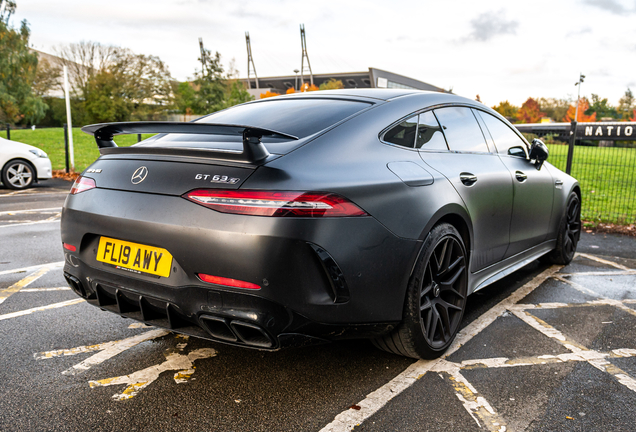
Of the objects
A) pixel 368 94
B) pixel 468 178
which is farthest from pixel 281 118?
pixel 468 178

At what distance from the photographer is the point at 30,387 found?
2494mm

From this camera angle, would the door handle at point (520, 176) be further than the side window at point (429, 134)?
Yes

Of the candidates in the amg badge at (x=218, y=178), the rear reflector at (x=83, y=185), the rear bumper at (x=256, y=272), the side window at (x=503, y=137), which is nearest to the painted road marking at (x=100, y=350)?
the rear bumper at (x=256, y=272)

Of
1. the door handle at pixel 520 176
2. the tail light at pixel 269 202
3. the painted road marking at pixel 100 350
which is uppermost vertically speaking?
the tail light at pixel 269 202

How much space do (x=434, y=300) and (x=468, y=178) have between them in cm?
81

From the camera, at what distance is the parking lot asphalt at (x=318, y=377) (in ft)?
7.39

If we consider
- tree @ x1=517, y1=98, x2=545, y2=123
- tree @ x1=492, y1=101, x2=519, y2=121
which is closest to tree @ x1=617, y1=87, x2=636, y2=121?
tree @ x1=517, y1=98, x2=545, y2=123

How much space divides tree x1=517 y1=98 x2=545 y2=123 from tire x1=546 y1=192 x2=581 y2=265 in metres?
92.3

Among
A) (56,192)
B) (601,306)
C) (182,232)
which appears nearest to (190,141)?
(182,232)

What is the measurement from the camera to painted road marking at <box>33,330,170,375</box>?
2742 millimetres

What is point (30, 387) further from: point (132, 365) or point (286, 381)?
point (286, 381)

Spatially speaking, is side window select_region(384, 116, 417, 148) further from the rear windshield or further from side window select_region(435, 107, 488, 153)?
side window select_region(435, 107, 488, 153)

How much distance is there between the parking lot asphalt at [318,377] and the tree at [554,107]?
303 ft

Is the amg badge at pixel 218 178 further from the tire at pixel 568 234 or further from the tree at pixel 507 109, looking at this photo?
the tree at pixel 507 109
